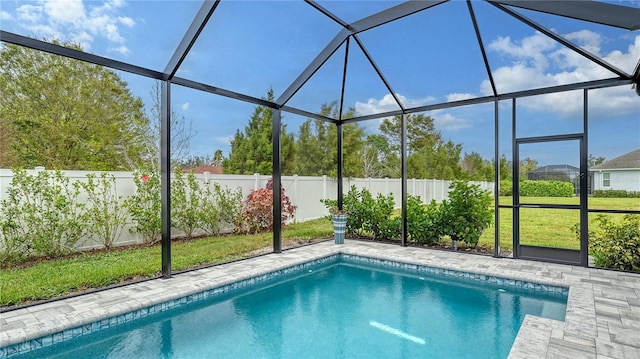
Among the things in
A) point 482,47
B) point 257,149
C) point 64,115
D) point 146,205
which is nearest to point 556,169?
point 482,47

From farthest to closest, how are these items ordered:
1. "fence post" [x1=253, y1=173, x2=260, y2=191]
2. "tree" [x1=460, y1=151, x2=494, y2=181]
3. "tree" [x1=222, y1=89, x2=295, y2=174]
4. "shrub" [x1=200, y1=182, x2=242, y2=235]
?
"tree" [x1=222, y1=89, x2=295, y2=174] → "fence post" [x1=253, y1=173, x2=260, y2=191] → "shrub" [x1=200, y1=182, x2=242, y2=235] → "tree" [x1=460, y1=151, x2=494, y2=181]

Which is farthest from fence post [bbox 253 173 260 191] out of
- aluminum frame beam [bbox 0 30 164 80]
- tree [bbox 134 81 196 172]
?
aluminum frame beam [bbox 0 30 164 80]

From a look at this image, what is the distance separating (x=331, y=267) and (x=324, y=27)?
4.44 metres

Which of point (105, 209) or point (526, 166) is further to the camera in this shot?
point (105, 209)

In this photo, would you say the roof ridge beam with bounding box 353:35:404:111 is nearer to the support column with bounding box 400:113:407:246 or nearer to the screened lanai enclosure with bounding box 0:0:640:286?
the screened lanai enclosure with bounding box 0:0:640:286

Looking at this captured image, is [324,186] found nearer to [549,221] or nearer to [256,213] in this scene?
[256,213]

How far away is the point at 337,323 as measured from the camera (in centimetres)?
419

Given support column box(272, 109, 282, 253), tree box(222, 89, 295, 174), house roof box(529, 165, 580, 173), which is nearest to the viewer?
house roof box(529, 165, 580, 173)

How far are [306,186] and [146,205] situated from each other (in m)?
4.80

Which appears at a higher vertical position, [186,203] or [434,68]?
[434,68]

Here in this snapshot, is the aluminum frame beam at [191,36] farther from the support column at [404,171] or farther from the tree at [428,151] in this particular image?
the tree at [428,151]

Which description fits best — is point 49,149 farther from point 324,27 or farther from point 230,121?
point 324,27

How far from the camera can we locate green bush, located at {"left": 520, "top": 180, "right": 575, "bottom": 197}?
5812mm

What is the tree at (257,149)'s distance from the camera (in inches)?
477
